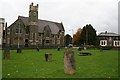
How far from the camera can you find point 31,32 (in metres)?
91.5

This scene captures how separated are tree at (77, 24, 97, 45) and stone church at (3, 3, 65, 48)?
13.4 metres

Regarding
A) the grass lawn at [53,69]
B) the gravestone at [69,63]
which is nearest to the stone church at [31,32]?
the grass lawn at [53,69]

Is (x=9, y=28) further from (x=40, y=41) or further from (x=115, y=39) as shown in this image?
(x=115, y=39)

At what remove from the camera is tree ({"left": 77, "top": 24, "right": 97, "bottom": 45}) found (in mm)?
104625

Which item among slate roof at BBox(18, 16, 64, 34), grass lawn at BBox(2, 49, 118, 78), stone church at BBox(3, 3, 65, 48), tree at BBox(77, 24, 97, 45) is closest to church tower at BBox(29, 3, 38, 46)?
stone church at BBox(3, 3, 65, 48)

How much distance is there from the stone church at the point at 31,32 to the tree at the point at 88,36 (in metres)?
13.4

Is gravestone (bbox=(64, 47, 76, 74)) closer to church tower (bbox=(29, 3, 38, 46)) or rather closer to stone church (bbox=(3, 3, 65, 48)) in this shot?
stone church (bbox=(3, 3, 65, 48))

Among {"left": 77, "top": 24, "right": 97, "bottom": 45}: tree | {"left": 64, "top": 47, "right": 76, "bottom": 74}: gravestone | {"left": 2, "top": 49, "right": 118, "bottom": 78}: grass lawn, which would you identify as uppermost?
{"left": 77, "top": 24, "right": 97, "bottom": 45}: tree

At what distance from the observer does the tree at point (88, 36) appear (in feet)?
343

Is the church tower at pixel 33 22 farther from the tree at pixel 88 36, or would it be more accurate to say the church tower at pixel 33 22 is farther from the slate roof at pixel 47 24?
the tree at pixel 88 36

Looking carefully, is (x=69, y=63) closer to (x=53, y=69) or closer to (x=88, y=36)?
(x=53, y=69)

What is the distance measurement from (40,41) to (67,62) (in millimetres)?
82488

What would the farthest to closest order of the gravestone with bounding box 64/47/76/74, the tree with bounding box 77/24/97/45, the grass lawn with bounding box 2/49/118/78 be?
the tree with bounding box 77/24/97/45
the gravestone with bounding box 64/47/76/74
the grass lawn with bounding box 2/49/118/78

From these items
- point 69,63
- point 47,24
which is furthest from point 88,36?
point 69,63
